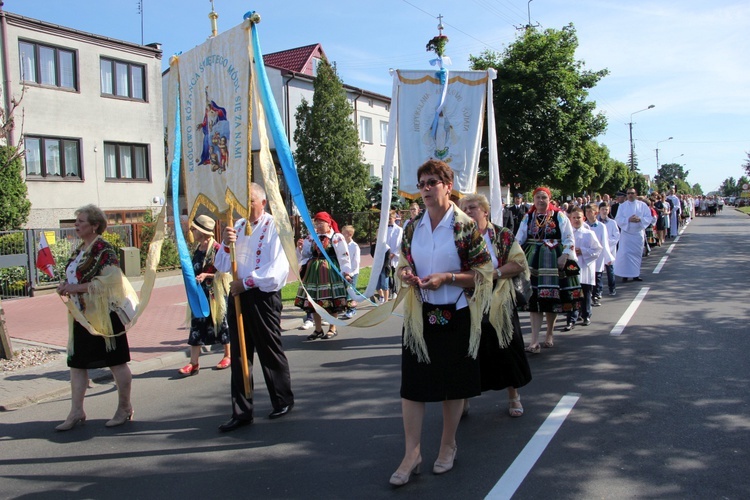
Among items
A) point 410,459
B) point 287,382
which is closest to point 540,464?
point 410,459

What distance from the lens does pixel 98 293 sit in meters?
5.00

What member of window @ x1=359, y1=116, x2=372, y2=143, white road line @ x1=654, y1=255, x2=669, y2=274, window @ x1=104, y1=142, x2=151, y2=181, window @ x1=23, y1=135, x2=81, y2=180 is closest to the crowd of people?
white road line @ x1=654, y1=255, x2=669, y2=274

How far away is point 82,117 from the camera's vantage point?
20.2 m

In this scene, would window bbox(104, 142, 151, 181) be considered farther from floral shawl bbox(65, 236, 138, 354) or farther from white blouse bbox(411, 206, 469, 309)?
white blouse bbox(411, 206, 469, 309)

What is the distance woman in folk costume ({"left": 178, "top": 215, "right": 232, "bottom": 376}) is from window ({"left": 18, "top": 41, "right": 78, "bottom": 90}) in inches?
599

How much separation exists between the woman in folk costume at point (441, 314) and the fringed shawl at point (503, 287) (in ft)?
1.60

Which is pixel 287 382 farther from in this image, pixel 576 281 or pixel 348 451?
pixel 576 281

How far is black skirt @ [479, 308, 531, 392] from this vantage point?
469 cm

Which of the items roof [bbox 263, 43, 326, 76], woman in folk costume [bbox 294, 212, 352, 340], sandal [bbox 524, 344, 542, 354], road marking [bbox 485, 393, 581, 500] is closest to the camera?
road marking [bbox 485, 393, 581, 500]

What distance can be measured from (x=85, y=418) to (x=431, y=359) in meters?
3.40

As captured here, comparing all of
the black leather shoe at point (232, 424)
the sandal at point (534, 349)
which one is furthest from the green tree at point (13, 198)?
the sandal at point (534, 349)

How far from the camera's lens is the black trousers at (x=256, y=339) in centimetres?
486

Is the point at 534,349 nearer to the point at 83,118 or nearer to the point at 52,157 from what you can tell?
the point at 52,157

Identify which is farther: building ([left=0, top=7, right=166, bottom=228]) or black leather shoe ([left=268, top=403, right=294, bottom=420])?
building ([left=0, top=7, right=166, bottom=228])
